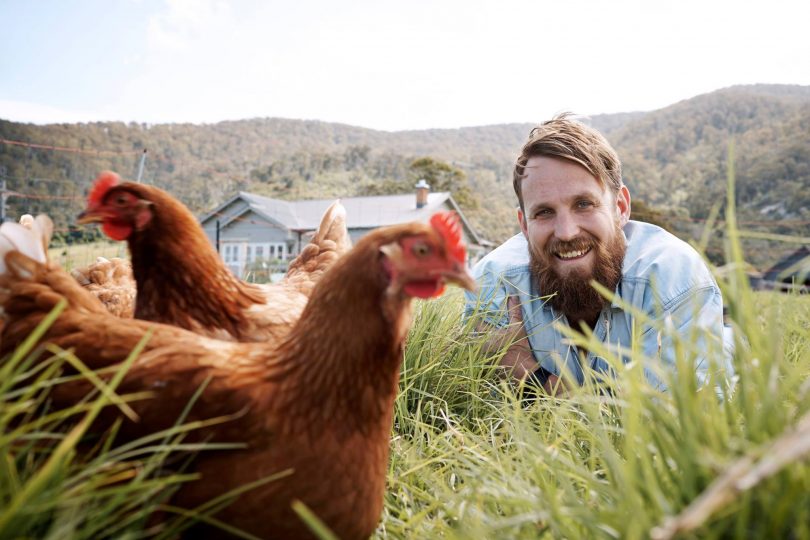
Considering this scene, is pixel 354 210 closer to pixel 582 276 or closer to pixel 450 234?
pixel 582 276

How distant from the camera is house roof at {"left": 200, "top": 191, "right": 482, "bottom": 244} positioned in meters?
28.5

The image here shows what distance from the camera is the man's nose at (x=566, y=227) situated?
3281mm

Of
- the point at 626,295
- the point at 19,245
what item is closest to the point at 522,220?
the point at 626,295

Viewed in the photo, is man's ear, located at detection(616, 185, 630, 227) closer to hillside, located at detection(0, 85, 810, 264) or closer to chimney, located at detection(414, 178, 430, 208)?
chimney, located at detection(414, 178, 430, 208)

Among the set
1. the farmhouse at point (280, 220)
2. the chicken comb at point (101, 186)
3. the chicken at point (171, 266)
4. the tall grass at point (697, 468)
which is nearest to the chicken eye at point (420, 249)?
the tall grass at point (697, 468)

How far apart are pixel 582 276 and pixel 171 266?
8.52 feet

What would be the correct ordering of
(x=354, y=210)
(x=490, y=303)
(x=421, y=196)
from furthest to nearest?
(x=354, y=210) → (x=421, y=196) → (x=490, y=303)

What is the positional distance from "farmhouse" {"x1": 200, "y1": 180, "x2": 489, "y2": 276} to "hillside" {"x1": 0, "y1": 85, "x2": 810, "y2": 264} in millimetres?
2371

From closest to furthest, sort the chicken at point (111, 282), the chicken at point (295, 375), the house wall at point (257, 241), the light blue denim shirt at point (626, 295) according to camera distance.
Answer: the chicken at point (295, 375), the chicken at point (111, 282), the light blue denim shirt at point (626, 295), the house wall at point (257, 241)

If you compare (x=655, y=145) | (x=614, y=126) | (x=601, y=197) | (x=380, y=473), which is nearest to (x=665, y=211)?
(x=655, y=145)

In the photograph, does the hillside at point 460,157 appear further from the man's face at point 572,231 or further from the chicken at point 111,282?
the man's face at point 572,231

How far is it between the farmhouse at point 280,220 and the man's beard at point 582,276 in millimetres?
23567

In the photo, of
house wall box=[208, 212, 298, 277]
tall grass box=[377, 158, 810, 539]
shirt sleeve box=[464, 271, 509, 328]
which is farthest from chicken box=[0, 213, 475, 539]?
house wall box=[208, 212, 298, 277]

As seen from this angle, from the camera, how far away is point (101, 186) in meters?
2.12
